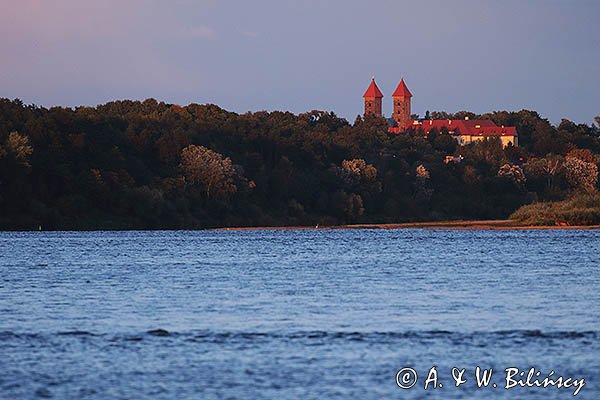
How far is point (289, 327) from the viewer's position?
2912 cm

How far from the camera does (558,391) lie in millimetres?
20734

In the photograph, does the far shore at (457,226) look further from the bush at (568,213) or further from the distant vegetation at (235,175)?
the distant vegetation at (235,175)

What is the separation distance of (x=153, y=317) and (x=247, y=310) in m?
3.08

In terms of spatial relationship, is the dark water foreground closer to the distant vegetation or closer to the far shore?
the distant vegetation

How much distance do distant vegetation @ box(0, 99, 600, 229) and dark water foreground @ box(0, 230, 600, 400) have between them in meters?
43.1

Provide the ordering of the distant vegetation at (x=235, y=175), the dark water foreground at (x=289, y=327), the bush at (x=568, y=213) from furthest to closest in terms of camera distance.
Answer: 1. the bush at (x=568, y=213)
2. the distant vegetation at (x=235, y=175)
3. the dark water foreground at (x=289, y=327)

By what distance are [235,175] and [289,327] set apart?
85964mm

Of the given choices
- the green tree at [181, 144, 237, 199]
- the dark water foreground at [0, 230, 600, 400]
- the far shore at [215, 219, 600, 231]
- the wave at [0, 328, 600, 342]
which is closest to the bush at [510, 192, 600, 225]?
the far shore at [215, 219, 600, 231]

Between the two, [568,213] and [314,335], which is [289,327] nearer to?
[314,335]

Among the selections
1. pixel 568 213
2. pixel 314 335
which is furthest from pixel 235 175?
pixel 314 335

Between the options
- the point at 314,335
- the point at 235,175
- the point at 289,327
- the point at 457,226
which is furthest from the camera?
the point at 457,226

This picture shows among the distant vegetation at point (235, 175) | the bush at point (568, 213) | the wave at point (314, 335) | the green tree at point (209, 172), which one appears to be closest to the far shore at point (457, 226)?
the bush at point (568, 213)

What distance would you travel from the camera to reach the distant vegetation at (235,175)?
10081 cm

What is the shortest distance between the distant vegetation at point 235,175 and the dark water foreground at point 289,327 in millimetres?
43089
